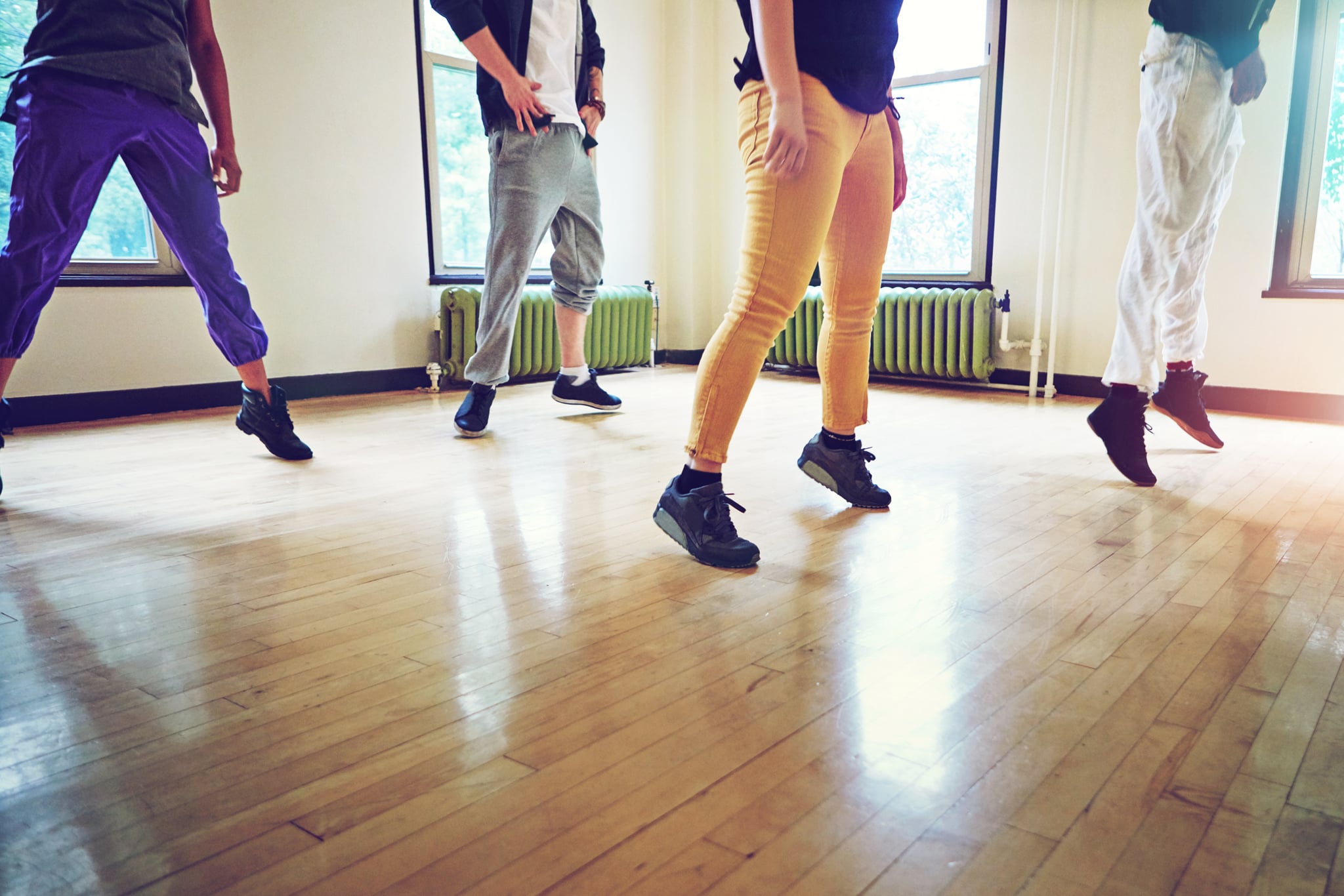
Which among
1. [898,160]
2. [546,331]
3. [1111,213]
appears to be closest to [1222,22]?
[898,160]

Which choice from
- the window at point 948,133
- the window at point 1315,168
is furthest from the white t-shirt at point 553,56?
the window at point 1315,168

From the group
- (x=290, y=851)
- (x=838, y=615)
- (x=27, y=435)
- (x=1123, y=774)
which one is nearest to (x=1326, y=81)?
(x=838, y=615)

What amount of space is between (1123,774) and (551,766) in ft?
1.68

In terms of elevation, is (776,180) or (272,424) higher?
(776,180)

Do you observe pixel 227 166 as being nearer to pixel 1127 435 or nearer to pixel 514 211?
pixel 514 211

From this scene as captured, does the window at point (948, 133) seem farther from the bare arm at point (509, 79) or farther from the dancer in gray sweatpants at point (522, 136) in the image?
the bare arm at point (509, 79)

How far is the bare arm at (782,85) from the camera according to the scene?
1417mm

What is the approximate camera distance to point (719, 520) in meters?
1.52

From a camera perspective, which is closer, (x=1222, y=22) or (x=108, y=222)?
(x=1222, y=22)

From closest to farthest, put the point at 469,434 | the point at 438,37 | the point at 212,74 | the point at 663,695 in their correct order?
the point at 663,695 → the point at 212,74 → the point at 469,434 → the point at 438,37

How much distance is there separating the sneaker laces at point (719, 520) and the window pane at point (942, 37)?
3643 millimetres

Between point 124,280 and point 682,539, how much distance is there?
2858mm

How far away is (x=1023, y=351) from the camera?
4.36 meters

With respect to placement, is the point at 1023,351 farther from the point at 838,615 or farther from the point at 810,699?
the point at 810,699
